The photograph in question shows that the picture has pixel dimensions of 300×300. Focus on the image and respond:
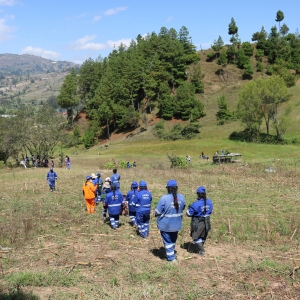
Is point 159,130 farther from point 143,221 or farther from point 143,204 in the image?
point 143,204

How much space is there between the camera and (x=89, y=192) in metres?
15.1

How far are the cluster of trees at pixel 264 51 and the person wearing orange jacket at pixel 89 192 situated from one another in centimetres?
8042

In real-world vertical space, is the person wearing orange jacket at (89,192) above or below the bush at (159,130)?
below

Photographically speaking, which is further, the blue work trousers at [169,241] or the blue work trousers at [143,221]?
the blue work trousers at [143,221]

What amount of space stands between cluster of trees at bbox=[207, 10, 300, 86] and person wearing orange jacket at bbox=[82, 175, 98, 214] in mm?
80421

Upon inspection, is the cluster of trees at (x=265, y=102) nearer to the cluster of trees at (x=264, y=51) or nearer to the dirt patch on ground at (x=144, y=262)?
the cluster of trees at (x=264, y=51)

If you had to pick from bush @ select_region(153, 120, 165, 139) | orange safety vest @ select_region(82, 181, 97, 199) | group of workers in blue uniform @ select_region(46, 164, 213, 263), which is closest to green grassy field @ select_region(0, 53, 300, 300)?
group of workers in blue uniform @ select_region(46, 164, 213, 263)

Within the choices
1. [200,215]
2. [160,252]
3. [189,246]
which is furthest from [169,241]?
[189,246]

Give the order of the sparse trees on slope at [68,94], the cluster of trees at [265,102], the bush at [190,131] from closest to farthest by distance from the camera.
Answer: the cluster of trees at [265,102], the bush at [190,131], the sparse trees on slope at [68,94]

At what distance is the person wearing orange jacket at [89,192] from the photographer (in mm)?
15008

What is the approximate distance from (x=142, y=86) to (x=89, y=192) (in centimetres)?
7356

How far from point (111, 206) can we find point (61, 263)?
11.3ft

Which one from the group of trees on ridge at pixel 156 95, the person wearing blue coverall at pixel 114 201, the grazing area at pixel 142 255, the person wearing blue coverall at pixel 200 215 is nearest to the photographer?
the grazing area at pixel 142 255

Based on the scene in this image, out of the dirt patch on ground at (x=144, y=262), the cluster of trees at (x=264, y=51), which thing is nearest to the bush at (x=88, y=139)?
the cluster of trees at (x=264, y=51)
